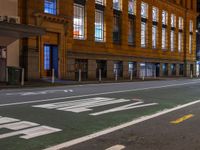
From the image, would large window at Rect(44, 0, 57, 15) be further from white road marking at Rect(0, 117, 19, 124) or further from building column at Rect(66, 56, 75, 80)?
white road marking at Rect(0, 117, 19, 124)

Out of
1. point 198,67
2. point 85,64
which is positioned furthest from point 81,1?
point 198,67

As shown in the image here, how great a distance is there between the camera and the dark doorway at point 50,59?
105 feet

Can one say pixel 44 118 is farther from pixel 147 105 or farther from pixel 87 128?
pixel 147 105

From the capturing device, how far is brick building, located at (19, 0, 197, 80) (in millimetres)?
30547

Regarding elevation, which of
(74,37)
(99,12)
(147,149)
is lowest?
(147,149)

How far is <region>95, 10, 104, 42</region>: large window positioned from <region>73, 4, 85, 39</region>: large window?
7.52 feet

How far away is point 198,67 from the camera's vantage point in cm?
6756

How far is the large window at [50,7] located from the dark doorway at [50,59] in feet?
9.28

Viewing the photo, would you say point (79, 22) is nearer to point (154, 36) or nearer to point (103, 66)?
point (103, 66)

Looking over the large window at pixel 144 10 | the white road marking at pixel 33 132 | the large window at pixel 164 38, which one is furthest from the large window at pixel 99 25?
the white road marking at pixel 33 132

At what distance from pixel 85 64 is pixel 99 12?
5684mm

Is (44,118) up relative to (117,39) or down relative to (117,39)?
down

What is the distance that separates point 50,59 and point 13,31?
8.37 m

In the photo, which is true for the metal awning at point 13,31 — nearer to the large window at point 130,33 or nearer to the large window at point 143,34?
the large window at point 130,33
